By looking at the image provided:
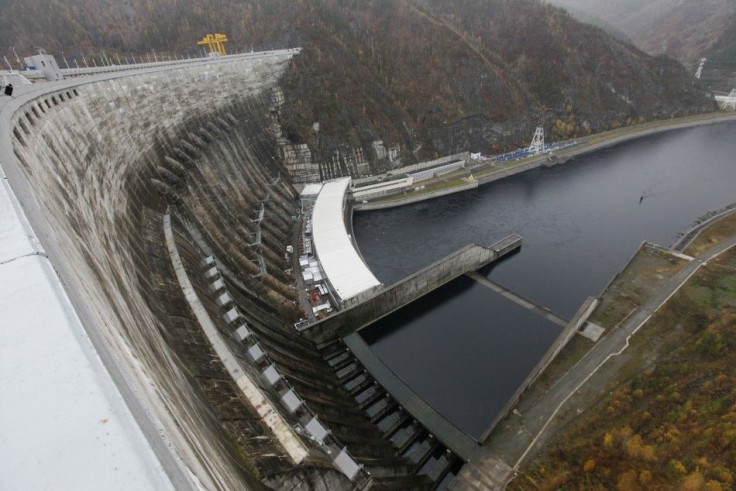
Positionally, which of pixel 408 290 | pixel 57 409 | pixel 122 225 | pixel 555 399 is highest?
pixel 57 409

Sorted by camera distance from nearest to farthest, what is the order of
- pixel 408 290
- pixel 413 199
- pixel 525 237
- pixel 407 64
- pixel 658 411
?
1. pixel 658 411
2. pixel 408 290
3. pixel 525 237
4. pixel 413 199
5. pixel 407 64

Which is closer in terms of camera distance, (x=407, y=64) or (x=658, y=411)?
(x=658, y=411)

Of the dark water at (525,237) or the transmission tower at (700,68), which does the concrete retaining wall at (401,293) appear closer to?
the dark water at (525,237)

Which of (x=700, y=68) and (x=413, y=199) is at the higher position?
(x=700, y=68)

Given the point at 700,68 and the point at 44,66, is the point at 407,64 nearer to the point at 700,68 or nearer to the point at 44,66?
the point at 44,66

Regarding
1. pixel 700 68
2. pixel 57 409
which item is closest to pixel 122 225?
pixel 57 409

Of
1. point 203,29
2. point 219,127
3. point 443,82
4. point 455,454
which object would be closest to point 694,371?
point 455,454

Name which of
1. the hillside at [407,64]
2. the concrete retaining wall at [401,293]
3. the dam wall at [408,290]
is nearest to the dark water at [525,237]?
the dam wall at [408,290]

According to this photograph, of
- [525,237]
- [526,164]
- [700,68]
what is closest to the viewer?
[525,237]
